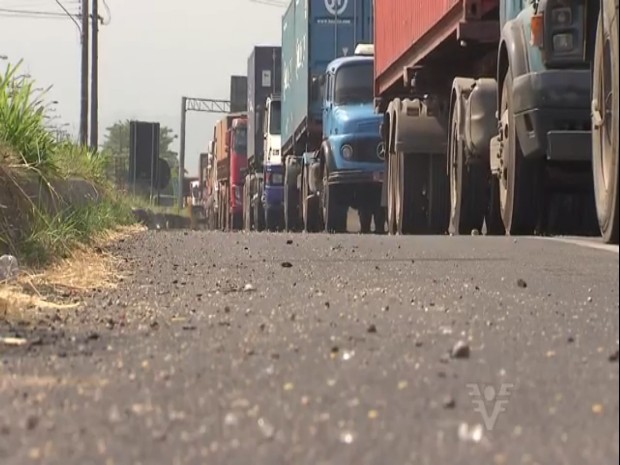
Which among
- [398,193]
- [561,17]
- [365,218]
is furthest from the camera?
[365,218]

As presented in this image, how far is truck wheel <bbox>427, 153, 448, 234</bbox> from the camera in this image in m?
13.6

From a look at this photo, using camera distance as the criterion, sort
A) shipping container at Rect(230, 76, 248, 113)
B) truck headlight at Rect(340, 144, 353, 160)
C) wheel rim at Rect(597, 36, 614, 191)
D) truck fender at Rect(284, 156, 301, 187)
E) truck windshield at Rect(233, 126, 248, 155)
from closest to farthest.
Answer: wheel rim at Rect(597, 36, 614, 191)
truck headlight at Rect(340, 144, 353, 160)
truck fender at Rect(284, 156, 301, 187)
truck windshield at Rect(233, 126, 248, 155)
shipping container at Rect(230, 76, 248, 113)

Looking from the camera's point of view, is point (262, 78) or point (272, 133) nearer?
point (272, 133)

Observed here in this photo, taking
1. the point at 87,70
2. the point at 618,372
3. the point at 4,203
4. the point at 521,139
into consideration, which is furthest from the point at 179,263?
the point at 87,70

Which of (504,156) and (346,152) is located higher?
Result: (346,152)

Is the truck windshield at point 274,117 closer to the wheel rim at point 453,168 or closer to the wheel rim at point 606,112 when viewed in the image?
the wheel rim at point 453,168

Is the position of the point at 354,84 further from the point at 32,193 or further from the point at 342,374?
the point at 342,374

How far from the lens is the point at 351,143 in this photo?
18.6m

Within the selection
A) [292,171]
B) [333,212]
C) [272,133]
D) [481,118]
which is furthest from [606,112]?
[272,133]

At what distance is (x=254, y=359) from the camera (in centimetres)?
359

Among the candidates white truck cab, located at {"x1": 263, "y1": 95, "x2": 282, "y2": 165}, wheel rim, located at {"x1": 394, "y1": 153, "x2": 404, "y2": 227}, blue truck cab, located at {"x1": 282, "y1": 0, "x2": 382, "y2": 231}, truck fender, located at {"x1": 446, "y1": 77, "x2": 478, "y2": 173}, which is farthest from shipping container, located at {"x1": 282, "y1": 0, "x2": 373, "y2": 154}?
truck fender, located at {"x1": 446, "y1": 77, "x2": 478, "y2": 173}

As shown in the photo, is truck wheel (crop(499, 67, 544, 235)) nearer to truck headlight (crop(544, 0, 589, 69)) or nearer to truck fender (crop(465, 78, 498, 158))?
truck headlight (crop(544, 0, 589, 69))

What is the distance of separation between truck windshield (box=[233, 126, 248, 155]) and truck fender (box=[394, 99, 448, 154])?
985 inches

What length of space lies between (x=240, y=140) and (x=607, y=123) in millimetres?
36006
